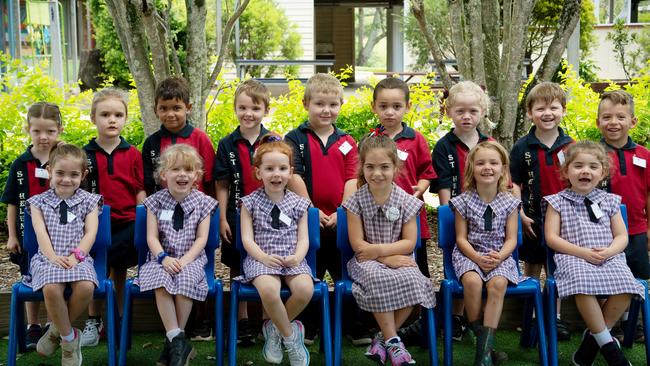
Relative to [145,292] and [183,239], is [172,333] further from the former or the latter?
[183,239]

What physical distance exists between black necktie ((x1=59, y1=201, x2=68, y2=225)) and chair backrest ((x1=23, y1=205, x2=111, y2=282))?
16 centimetres

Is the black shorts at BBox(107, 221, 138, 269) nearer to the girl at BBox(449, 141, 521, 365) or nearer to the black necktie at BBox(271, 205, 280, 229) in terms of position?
the black necktie at BBox(271, 205, 280, 229)

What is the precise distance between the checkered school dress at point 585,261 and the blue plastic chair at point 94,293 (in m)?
2.20

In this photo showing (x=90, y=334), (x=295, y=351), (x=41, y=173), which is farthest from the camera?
(x=90, y=334)

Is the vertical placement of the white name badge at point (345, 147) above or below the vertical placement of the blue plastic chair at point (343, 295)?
above

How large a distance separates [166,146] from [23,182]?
30.5 inches

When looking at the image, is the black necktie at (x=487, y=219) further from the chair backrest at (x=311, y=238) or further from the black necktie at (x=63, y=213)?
the black necktie at (x=63, y=213)

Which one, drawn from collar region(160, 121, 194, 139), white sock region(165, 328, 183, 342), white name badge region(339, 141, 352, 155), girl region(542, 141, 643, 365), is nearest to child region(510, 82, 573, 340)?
girl region(542, 141, 643, 365)

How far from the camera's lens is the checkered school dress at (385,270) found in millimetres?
3971

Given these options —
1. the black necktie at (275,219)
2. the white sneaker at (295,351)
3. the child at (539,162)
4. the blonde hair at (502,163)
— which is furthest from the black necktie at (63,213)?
the child at (539,162)

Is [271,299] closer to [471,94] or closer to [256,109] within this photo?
[256,109]

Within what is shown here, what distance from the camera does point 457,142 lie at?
15.0 feet

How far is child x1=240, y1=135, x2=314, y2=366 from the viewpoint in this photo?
3992 millimetres

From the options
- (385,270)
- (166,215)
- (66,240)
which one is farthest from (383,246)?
(66,240)
